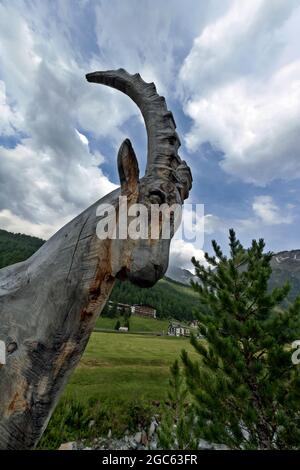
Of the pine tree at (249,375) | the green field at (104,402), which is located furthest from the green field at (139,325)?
the pine tree at (249,375)

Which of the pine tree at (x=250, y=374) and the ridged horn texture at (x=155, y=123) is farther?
the pine tree at (x=250, y=374)

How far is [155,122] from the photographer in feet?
6.09

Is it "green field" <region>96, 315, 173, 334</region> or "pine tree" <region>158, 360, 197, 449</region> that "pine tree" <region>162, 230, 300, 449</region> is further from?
"green field" <region>96, 315, 173, 334</region>

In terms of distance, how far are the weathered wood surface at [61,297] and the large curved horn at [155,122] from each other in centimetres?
1

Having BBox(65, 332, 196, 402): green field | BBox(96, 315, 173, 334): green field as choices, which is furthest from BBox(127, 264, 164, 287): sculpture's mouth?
BBox(96, 315, 173, 334): green field

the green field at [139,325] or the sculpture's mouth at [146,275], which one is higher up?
the sculpture's mouth at [146,275]

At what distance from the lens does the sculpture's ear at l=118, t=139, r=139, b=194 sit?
4.89ft

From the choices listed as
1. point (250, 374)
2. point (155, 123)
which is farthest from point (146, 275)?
point (250, 374)

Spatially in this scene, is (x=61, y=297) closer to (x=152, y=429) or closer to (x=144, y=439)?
(x=144, y=439)

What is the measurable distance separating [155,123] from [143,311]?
462 ft

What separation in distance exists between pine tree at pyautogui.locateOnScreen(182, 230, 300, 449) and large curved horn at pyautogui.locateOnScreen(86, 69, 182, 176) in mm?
7133

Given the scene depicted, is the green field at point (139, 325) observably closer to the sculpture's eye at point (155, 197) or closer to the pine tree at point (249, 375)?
the pine tree at point (249, 375)

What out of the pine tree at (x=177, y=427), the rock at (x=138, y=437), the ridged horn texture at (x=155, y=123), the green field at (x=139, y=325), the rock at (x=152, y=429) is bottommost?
the green field at (x=139, y=325)

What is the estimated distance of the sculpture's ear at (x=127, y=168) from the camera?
1.49 metres
